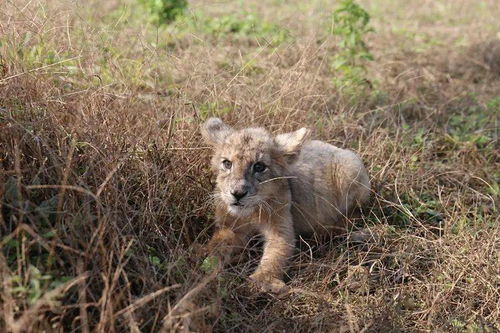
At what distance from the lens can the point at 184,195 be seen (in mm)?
5066

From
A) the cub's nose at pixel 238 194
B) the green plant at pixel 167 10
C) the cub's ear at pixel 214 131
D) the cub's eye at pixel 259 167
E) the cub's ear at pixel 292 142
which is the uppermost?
the green plant at pixel 167 10

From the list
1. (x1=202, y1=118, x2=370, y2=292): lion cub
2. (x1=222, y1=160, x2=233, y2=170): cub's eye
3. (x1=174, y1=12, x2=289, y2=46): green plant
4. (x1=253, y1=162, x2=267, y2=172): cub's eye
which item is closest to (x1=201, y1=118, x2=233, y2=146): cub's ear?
(x1=202, y1=118, x2=370, y2=292): lion cub

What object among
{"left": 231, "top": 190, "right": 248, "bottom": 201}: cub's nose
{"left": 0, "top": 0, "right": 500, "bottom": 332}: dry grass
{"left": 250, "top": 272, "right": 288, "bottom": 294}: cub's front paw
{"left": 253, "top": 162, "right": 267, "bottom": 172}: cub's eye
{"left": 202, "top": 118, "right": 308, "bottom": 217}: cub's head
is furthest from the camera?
{"left": 253, "top": 162, "right": 267, "bottom": 172}: cub's eye

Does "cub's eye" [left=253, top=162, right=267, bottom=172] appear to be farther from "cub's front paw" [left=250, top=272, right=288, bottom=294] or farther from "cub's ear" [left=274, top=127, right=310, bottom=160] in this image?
"cub's front paw" [left=250, top=272, right=288, bottom=294]

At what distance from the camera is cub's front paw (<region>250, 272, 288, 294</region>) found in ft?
14.5

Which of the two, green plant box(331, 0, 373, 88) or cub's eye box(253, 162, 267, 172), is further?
green plant box(331, 0, 373, 88)

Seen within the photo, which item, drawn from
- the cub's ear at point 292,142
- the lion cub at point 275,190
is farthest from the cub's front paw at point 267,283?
the cub's ear at point 292,142

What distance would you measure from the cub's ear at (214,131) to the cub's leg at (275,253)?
0.77m

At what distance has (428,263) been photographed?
4871mm

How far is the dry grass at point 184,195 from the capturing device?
3662 mm

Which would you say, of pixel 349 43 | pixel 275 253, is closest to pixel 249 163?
pixel 275 253

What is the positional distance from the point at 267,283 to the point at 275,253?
389mm

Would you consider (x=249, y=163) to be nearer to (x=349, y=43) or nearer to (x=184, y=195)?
(x=184, y=195)

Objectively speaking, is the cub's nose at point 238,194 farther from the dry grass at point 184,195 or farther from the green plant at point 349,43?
the green plant at point 349,43
